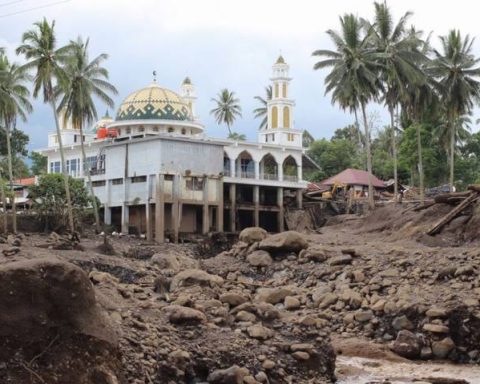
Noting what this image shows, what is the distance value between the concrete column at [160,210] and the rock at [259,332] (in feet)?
107

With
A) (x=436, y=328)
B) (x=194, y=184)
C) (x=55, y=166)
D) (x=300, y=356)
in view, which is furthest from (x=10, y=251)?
(x=55, y=166)

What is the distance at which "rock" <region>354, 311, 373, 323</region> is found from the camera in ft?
83.9

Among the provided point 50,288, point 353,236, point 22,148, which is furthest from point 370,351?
point 22,148

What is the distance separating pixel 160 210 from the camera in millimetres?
53250

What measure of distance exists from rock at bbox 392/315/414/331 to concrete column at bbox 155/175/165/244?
2839 cm

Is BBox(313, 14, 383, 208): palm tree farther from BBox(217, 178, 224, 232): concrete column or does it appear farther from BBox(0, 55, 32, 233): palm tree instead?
BBox(0, 55, 32, 233): palm tree

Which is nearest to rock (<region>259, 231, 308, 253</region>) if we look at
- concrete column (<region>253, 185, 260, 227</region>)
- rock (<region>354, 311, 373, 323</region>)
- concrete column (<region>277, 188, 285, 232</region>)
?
rock (<region>354, 311, 373, 323</region>)

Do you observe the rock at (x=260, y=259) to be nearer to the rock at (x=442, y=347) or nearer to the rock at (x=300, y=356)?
the rock at (x=442, y=347)

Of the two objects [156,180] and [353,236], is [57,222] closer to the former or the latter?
[156,180]

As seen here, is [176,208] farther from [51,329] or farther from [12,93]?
[51,329]

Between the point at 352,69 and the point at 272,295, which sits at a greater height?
the point at 352,69

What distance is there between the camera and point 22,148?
7319cm

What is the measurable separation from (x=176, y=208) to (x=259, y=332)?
35297 mm

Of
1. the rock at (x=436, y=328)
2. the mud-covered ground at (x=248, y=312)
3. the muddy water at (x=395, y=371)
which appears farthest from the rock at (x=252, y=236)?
the muddy water at (x=395, y=371)
